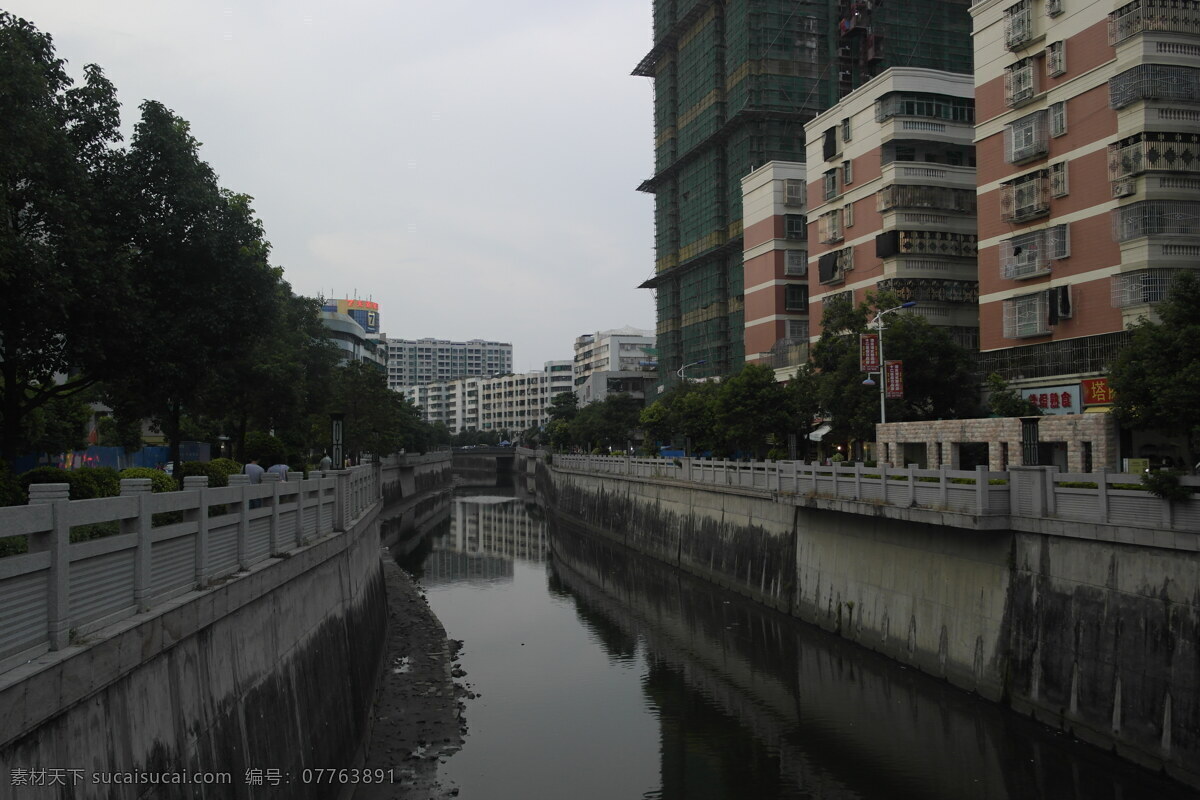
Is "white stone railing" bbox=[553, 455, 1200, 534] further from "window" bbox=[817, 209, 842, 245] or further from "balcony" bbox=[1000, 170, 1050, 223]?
"window" bbox=[817, 209, 842, 245]

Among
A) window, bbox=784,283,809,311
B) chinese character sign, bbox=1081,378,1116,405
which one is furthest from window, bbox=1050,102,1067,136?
window, bbox=784,283,809,311

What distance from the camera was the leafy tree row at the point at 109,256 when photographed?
53.7 feet

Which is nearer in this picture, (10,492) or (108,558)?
(108,558)

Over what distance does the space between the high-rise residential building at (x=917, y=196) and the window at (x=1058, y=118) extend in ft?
34.3

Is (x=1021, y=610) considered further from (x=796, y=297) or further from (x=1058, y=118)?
(x=796, y=297)

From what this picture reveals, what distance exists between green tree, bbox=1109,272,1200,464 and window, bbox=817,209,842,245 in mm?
Result: 28900

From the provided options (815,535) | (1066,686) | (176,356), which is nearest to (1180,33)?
(815,535)

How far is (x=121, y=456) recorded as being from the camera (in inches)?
1797

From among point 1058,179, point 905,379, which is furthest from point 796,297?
point 1058,179

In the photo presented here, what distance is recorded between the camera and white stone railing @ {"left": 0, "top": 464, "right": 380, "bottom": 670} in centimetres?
680

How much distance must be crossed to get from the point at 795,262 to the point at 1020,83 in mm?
26047

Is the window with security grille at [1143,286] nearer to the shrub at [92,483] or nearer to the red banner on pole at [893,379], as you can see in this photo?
the red banner on pole at [893,379]

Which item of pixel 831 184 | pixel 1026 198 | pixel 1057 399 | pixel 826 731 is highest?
pixel 831 184

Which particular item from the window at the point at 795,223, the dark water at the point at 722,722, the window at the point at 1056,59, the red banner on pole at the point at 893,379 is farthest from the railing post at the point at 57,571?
the window at the point at 795,223
